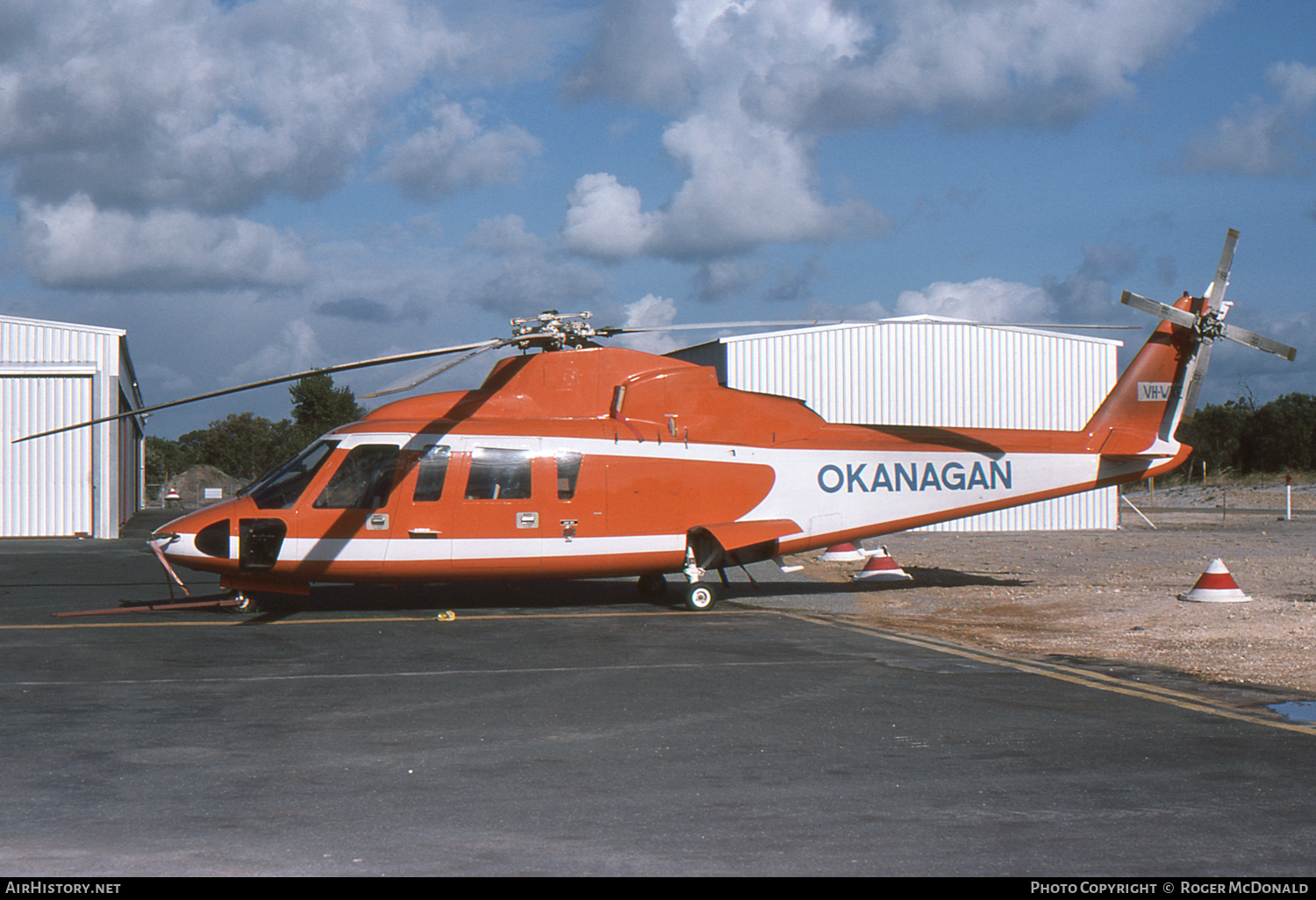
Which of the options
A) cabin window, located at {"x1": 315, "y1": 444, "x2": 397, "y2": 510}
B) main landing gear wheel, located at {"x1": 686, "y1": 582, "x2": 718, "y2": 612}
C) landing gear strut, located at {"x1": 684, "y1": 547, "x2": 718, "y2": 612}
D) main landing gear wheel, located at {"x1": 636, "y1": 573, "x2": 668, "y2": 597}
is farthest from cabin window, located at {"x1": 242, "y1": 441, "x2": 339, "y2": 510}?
main landing gear wheel, located at {"x1": 686, "y1": 582, "x2": 718, "y2": 612}

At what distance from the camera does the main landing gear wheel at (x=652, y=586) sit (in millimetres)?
15172

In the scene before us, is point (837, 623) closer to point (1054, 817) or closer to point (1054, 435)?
point (1054, 435)

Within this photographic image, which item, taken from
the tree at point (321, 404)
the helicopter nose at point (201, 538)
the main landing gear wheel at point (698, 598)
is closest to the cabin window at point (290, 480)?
the helicopter nose at point (201, 538)

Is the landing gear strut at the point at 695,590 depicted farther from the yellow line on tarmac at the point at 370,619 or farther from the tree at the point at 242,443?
the tree at the point at 242,443

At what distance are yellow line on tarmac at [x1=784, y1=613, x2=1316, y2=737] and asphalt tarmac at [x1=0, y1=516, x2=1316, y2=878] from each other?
0.05 meters

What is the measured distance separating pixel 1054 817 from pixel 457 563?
31.0 ft

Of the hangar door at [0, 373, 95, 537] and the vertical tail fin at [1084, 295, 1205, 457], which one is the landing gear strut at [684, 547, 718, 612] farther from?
the hangar door at [0, 373, 95, 537]

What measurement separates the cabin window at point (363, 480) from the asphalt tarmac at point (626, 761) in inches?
88.5

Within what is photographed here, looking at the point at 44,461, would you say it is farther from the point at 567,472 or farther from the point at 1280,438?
the point at 1280,438

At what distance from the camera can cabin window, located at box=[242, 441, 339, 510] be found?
13.2 meters

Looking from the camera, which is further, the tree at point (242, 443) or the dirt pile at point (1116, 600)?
the tree at point (242, 443)

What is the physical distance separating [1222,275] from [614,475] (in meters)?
9.41

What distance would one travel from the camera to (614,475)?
549 inches
